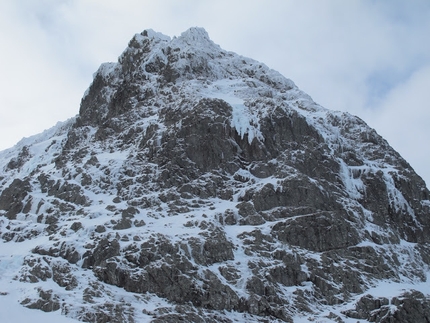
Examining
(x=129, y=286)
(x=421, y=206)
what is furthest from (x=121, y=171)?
(x=421, y=206)

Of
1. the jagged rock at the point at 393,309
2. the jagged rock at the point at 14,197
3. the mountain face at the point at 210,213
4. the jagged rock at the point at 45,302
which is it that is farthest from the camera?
the jagged rock at the point at 14,197

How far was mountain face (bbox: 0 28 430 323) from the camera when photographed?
5431cm

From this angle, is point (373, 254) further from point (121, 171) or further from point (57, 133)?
point (57, 133)

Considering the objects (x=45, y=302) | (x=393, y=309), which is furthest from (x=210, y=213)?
(x=393, y=309)

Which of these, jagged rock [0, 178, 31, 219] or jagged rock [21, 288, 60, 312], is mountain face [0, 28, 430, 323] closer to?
jagged rock [21, 288, 60, 312]

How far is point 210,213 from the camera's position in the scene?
220ft

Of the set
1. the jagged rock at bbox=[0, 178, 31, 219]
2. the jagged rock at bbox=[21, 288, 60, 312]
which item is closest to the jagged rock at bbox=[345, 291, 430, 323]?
the jagged rock at bbox=[21, 288, 60, 312]

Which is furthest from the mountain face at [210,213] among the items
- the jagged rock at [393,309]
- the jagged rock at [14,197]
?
the jagged rock at [14,197]

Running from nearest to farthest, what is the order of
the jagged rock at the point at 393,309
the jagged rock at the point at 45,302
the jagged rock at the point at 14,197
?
the jagged rock at the point at 45,302
the jagged rock at the point at 393,309
the jagged rock at the point at 14,197

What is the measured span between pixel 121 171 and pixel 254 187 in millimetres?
19560

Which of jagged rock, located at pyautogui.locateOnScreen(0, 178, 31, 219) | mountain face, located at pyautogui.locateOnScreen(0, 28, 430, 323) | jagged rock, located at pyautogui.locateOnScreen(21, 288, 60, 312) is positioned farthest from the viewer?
jagged rock, located at pyautogui.locateOnScreen(0, 178, 31, 219)

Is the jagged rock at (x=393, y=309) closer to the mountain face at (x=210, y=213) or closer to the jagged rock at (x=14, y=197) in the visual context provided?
the mountain face at (x=210, y=213)

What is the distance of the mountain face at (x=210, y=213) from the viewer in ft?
178

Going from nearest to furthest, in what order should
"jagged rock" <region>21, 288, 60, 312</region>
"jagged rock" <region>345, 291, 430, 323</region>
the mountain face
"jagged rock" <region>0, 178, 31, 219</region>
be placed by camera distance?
"jagged rock" <region>21, 288, 60, 312</region> < the mountain face < "jagged rock" <region>345, 291, 430, 323</region> < "jagged rock" <region>0, 178, 31, 219</region>
